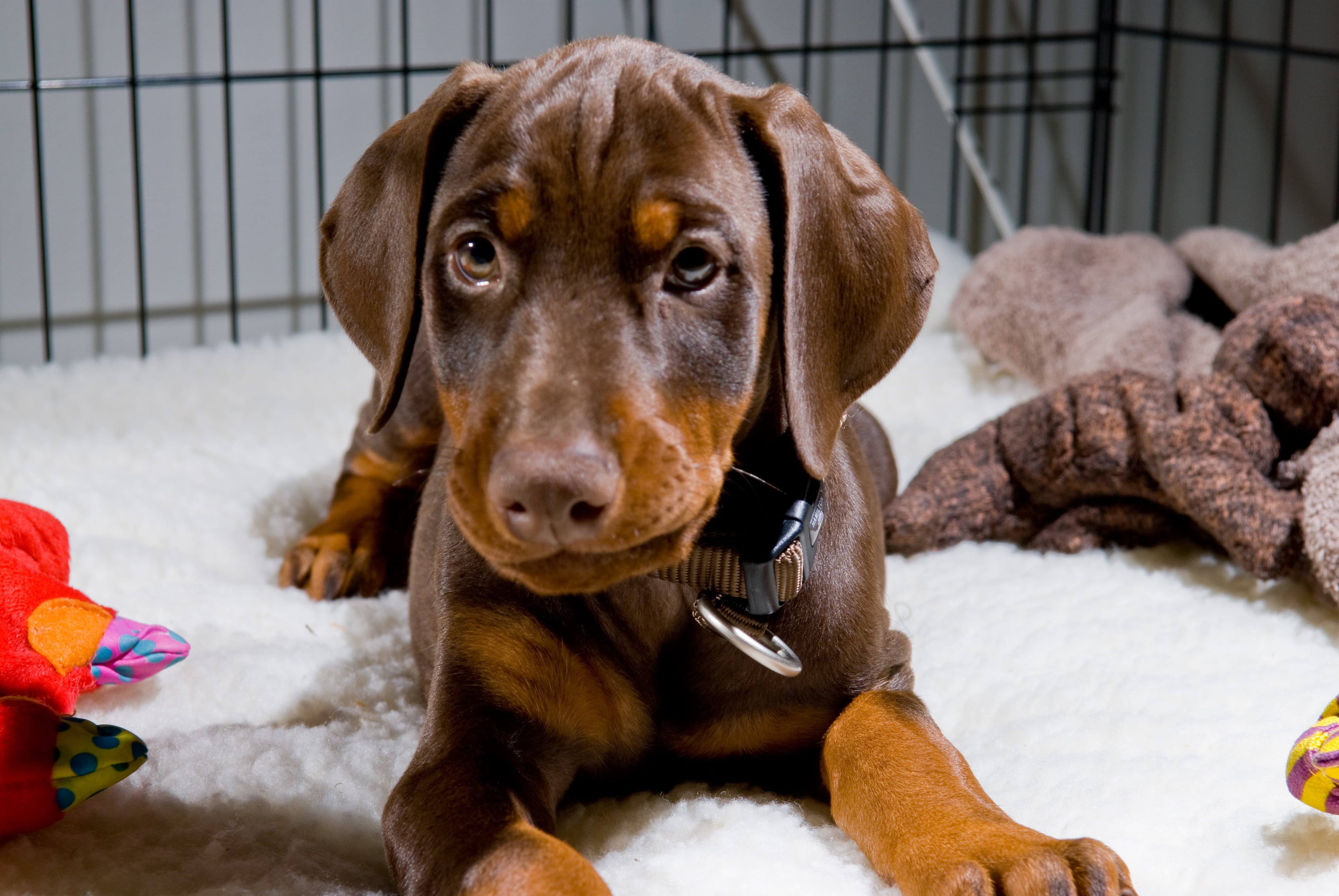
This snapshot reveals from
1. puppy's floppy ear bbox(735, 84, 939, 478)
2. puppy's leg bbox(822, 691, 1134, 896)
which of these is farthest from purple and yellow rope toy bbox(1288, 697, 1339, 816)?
puppy's floppy ear bbox(735, 84, 939, 478)

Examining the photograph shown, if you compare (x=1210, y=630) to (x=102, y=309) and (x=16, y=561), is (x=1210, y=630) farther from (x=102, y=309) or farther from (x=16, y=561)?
(x=102, y=309)

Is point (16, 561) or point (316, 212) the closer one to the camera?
point (16, 561)

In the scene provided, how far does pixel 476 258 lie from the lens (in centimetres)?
154

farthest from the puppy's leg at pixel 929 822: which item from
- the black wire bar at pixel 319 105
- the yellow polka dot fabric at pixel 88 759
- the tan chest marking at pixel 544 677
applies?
the black wire bar at pixel 319 105

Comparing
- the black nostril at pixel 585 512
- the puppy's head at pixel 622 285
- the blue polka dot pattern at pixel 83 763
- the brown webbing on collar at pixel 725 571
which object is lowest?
the blue polka dot pattern at pixel 83 763

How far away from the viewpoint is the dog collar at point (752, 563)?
1.68 metres

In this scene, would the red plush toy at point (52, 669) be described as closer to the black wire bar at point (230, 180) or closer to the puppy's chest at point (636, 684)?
the puppy's chest at point (636, 684)

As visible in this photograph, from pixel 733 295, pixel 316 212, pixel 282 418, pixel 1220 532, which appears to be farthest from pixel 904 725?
pixel 316 212

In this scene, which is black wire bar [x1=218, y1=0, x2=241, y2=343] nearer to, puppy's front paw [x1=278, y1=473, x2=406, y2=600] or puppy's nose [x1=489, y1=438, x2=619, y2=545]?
puppy's front paw [x1=278, y1=473, x2=406, y2=600]

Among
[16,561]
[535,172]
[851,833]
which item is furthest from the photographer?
A: [16,561]

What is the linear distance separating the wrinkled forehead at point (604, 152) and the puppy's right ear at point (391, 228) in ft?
0.17

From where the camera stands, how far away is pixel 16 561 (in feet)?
6.50

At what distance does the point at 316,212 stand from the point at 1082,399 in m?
2.74

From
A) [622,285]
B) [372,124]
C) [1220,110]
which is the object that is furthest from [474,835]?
[1220,110]
